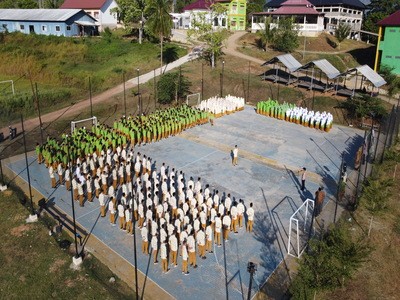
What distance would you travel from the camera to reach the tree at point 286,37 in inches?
1612

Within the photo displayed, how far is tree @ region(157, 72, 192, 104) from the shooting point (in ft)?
90.0

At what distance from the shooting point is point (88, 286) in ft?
33.7

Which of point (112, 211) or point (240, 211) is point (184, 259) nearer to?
point (240, 211)

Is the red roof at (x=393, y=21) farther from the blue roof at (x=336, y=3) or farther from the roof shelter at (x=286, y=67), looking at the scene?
the blue roof at (x=336, y=3)

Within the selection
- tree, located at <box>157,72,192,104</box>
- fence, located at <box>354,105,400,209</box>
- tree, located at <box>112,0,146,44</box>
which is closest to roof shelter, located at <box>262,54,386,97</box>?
fence, located at <box>354,105,400,209</box>

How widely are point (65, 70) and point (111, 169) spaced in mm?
24628

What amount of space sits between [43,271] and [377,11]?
5976 centimetres

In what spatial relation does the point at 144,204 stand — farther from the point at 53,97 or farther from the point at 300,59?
the point at 300,59

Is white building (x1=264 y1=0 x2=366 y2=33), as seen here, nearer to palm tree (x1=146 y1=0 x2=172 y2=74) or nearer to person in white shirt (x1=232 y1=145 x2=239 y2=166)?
palm tree (x1=146 y1=0 x2=172 y2=74)

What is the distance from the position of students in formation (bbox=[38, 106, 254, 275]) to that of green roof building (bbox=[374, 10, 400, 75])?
26.0m

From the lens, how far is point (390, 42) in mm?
34156

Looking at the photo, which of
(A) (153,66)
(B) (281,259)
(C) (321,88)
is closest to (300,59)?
(C) (321,88)

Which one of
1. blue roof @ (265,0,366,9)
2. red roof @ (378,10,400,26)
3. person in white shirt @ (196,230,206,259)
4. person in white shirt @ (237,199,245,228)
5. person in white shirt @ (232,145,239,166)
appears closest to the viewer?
person in white shirt @ (196,230,206,259)

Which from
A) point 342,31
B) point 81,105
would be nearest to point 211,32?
point 81,105
